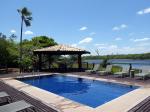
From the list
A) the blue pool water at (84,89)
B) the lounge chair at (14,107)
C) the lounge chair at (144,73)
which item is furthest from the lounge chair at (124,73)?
the lounge chair at (14,107)

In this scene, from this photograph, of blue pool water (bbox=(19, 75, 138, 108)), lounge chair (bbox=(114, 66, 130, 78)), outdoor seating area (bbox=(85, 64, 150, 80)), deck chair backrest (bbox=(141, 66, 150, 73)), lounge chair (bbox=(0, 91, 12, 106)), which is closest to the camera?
lounge chair (bbox=(0, 91, 12, 106))

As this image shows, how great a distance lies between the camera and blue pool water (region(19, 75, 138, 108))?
10253 mm

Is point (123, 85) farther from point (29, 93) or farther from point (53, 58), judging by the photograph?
point (53, 58)

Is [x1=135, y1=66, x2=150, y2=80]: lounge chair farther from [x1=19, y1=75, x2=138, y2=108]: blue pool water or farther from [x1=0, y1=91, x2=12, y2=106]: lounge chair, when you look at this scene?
[x1=0, y1=91, x2=12, y2=106]: lounge chair

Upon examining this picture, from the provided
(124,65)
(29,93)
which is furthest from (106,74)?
(29,93)

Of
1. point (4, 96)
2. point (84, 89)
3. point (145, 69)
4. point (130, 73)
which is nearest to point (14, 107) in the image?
point (4, 96)

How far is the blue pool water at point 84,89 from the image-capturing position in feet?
33.6

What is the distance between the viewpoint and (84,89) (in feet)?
41.9

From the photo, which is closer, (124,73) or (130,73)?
(130,73)

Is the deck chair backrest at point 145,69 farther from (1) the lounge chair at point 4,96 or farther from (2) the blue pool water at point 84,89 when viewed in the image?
(1) the lounge chair at point 4,96

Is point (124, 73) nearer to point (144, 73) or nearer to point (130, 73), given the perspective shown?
point (130, 73)

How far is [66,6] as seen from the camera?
818 inches

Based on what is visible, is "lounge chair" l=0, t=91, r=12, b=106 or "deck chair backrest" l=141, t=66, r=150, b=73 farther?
"deck chair backrest" l=141, t=66, r=150, b=73

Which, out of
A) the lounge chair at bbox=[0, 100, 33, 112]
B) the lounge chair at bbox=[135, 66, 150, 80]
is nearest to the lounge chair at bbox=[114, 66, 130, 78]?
the lounge chair at bbox=[135, 66, 150, 80]
